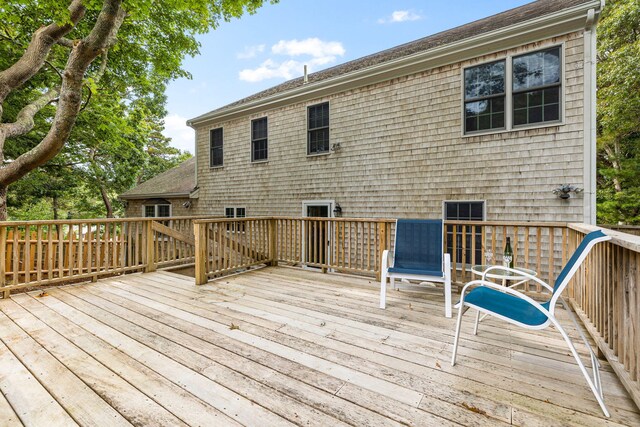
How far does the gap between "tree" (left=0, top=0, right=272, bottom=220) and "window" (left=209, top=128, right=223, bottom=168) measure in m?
2.24

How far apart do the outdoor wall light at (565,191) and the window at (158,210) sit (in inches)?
451

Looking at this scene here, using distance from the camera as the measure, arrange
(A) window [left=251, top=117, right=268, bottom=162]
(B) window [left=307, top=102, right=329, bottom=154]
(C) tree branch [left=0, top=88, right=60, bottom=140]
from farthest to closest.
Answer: (A) window [left=251, top=117, right=268, bottom=162]
(B) window [left=307, top=102, right=329, bottom=154]
(C) tree branch [left=0, top=88, right=60, bottom=140]

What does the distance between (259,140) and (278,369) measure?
24.2ft

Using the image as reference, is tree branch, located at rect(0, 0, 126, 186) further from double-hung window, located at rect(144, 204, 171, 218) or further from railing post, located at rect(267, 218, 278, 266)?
double-hung window, located at rect(144, 204, 171, 218)

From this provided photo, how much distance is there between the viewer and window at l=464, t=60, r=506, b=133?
5199 mm

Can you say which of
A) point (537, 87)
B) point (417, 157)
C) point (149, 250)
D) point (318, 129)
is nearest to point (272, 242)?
point (149, 250)

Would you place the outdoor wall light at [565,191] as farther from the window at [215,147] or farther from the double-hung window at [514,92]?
the window at [215,147]

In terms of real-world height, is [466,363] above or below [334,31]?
below

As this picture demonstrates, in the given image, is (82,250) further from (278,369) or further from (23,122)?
(23,122)

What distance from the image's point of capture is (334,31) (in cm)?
1308

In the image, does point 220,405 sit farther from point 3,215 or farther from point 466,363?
point 3,215

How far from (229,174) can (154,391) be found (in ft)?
25.7

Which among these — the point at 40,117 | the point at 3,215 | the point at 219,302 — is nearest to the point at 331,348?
the point at 219,302

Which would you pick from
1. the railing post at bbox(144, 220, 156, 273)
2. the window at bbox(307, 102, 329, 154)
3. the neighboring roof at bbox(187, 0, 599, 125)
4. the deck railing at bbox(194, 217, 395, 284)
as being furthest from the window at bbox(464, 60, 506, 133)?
the railing post at bbox(144, 220, 156, 273)
